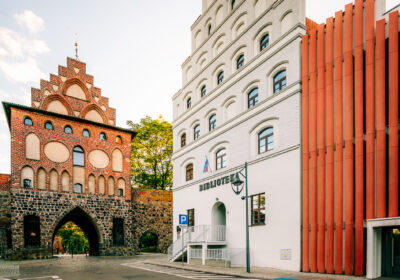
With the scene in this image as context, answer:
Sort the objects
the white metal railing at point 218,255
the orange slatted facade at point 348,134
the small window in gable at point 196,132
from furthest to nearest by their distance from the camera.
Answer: the small window in gable at point 196,132
the white metal railing at point 218,255
the orange slatted facade at point 348,134

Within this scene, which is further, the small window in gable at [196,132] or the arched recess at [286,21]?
the small window in gable at [196,132]

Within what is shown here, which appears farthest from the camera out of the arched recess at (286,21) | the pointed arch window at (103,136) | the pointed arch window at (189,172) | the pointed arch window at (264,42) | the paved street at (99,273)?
the pointed arch window at (103,136)

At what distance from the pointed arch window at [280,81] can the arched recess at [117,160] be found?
19.6 m

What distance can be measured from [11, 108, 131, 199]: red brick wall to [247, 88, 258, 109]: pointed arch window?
673 inches

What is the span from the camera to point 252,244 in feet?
57.0

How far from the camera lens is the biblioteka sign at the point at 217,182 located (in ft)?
65.8

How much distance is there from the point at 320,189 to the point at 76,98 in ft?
80.0

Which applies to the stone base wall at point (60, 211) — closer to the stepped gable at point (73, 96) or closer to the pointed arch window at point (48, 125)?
the pointed arch window at point (48, 125)

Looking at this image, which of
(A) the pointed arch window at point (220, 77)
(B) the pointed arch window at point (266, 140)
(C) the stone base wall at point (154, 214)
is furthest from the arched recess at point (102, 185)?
(B) the pointed arch window at point (266, 140)

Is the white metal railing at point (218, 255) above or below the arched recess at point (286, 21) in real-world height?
below

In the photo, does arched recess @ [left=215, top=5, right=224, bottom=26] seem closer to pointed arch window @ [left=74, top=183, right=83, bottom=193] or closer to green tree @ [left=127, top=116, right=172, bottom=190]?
pointed arch window @ [left=74, top=183, right=83, bottom=193]

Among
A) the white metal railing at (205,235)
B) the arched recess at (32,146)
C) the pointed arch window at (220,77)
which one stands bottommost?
the white metal railing at (205,235)

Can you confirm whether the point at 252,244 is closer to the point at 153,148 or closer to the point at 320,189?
the point at 320,189

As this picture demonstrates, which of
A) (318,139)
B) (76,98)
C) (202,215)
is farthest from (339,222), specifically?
(76,98)
